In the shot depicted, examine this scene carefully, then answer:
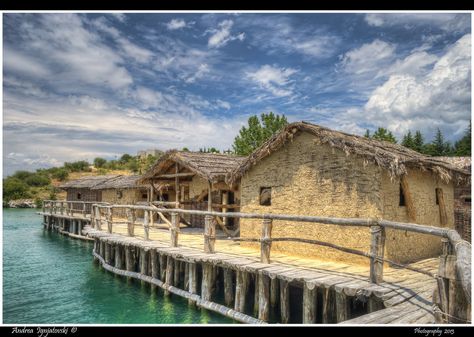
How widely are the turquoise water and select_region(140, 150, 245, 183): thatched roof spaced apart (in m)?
4.26

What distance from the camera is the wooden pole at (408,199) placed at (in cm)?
893

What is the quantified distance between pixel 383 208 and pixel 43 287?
37.4 feet

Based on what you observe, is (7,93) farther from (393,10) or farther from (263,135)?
(263,135)

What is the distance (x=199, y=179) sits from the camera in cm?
1683

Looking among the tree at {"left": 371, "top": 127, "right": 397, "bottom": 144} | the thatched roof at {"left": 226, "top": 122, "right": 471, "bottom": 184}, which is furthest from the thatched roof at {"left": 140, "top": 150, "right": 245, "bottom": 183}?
the tree at {"left": 371, "top": 127, "right": 397, "bottom": 144}

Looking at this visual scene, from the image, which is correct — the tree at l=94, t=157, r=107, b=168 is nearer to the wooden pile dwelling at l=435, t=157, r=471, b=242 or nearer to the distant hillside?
the distant hillside

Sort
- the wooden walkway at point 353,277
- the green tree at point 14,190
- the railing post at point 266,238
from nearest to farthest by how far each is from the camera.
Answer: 1. the wooden walkway at point 353,277
2. the railing post at point 266,238
3. the green tree at point 14,190

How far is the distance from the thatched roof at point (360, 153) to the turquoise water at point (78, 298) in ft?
14.0

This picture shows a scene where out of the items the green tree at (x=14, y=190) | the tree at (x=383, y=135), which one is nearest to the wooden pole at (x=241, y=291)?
the tree at (x=383, y=135)

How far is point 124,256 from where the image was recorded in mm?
15047

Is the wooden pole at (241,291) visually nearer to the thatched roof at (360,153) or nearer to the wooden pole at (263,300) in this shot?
the wooden pole at (263,300)

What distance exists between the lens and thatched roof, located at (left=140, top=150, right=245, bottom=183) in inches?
520
